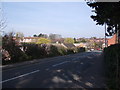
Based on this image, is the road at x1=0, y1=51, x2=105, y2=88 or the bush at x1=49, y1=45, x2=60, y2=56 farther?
the bush at x1=49, y1=45, x2=60, y2=56

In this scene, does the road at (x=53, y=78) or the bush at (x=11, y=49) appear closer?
the road at (x=53, y=78)

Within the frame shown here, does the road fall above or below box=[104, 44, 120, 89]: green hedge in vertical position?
below

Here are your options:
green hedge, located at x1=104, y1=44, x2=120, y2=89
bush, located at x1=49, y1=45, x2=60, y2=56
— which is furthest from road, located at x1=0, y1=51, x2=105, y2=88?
bush, located at x1=49, y1=45, x2=60, y2=56

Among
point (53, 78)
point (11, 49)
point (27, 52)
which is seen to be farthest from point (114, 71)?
point (27, 52)

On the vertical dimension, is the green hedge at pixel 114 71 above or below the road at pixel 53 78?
→ above

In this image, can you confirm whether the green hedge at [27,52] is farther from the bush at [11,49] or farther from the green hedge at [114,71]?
the green hedge at [114,71]

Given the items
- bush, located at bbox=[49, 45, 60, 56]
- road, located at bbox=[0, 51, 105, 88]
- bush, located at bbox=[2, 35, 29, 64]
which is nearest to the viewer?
road, located at bbox=[0, 51, 105, 88]

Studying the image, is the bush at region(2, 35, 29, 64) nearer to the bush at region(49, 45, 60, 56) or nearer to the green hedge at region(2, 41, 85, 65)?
the green hedge at region(2, 41, 85, 65)

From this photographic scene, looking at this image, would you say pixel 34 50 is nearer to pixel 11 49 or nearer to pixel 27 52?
pixel 27 52

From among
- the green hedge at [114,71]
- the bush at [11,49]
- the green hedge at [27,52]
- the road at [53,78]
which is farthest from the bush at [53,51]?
the green hedge at [114,71]

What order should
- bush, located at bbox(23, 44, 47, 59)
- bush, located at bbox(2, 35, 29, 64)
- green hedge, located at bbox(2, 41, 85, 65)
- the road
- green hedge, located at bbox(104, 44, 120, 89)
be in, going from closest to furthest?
green hedge, located at bbox(104, 44, 120, 89), the road, bush, located at bbox(2, 35, 29, 64), green hedge, located at bbox(2, 41, 85, 65), bush, located at bbox(23, 44, 47, 59)

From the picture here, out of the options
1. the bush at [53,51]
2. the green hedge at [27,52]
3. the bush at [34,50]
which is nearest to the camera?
the green hedge at [27,52]

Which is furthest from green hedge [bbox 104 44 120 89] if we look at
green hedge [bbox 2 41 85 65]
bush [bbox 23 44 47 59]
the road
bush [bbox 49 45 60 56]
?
bush [bbox 49 45 60 56]

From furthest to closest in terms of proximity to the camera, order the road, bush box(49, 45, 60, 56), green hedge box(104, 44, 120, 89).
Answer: bush box(49, 45, 60, 56) < the road < green hedge box(104, 44, 120, 89)
